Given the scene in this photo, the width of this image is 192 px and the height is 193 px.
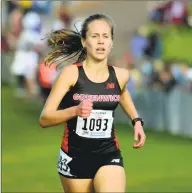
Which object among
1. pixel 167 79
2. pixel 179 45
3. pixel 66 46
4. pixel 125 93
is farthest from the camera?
pixel 179 45

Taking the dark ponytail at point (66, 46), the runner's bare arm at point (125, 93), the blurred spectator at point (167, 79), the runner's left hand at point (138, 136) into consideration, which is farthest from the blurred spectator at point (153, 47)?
the runner's left hand at point (138, 136)

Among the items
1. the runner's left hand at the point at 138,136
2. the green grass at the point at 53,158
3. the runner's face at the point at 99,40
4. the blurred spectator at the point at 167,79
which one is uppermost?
the runner's face at the point at 99,40

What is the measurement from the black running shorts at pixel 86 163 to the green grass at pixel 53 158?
5371mm

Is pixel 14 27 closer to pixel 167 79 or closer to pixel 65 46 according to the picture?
pixel 167 79

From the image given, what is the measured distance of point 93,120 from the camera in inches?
270

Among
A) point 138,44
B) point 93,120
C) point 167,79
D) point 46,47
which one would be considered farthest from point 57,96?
point 138,44

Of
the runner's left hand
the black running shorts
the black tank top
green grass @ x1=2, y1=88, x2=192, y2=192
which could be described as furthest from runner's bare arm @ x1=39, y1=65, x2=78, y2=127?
green grass @ x1=2, y1=88, x2=192, y2=192

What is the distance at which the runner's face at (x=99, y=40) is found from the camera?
22.3 ft

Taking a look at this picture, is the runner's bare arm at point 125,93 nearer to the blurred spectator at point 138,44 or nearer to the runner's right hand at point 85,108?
the runner's right hand at point 85,108

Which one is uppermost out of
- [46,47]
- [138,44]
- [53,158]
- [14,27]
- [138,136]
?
[138,136]

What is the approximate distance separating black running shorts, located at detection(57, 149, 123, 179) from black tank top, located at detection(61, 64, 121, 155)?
4 cm

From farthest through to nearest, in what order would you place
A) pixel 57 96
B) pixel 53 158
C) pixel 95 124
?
pixel 53 158
pixel 95 124
pixel 57 96

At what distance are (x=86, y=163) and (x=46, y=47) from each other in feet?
49.1

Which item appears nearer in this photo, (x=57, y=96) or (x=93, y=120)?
(x=57, y=96)
